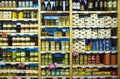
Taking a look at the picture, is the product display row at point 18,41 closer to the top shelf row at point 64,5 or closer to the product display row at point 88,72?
the top shelf row at point 64,5

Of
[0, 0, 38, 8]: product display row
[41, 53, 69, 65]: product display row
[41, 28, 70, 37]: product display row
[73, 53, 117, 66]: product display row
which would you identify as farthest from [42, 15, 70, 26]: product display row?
[73, 53, 117, 66]: product display row

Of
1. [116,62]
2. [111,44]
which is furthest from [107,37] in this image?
[116,62]

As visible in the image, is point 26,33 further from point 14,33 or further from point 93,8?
point 93,8

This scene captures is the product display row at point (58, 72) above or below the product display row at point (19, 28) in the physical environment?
below

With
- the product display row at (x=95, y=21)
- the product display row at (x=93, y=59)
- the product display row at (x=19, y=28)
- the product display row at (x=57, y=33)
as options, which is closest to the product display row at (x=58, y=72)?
the product display row at (x=93, y=59)

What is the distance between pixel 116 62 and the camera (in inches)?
232

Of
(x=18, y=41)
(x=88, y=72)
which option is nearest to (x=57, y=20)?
(x=18, y=41)

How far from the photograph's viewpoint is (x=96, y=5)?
19.3 feet

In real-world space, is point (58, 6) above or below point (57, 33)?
above

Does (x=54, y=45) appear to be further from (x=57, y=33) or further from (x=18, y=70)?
(x=18, y=70)

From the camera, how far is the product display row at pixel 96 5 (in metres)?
5.84

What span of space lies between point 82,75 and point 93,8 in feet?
5.54

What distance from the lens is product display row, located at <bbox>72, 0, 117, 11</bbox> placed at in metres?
5.84

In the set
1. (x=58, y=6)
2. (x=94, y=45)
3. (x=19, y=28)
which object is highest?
(x=58, y=6)
